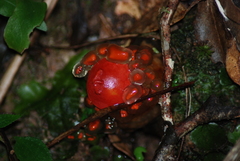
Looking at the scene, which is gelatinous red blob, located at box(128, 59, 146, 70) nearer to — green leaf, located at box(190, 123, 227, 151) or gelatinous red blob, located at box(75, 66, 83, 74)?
gelatinous red blob, located at box(75, 66, 83, 74)

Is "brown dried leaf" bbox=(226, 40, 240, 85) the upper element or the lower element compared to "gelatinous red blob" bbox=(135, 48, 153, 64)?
lower

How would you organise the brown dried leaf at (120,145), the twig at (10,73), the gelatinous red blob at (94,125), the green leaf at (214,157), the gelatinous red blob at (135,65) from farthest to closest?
the twig at (10,73), the brown dried leaf at (120,145), the gelatinous red blob at (94,125), the green leaf at (214,157), the gelatinous red blob at (135,65)

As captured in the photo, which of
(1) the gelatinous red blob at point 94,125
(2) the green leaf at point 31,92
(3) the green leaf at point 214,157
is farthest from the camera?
(2) the green leaf at point 31,92

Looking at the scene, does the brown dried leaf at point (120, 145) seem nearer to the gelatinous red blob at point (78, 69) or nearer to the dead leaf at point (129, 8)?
the gelatinous red blob at point (78, 69)

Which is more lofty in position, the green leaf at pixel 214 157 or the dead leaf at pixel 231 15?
the dead leaf at pixel 231 15

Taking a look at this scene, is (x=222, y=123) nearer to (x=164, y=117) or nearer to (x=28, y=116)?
(x=164, y=117)

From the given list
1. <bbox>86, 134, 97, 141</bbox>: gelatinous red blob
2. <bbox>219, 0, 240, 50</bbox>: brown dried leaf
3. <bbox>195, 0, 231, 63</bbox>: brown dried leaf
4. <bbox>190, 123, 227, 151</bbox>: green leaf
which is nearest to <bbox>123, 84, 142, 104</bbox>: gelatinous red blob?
<bbox>190, 123, 227, 151</bbox>: green leaf

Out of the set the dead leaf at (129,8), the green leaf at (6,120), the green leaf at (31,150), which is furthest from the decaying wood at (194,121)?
the dead leaf at (129,8)
